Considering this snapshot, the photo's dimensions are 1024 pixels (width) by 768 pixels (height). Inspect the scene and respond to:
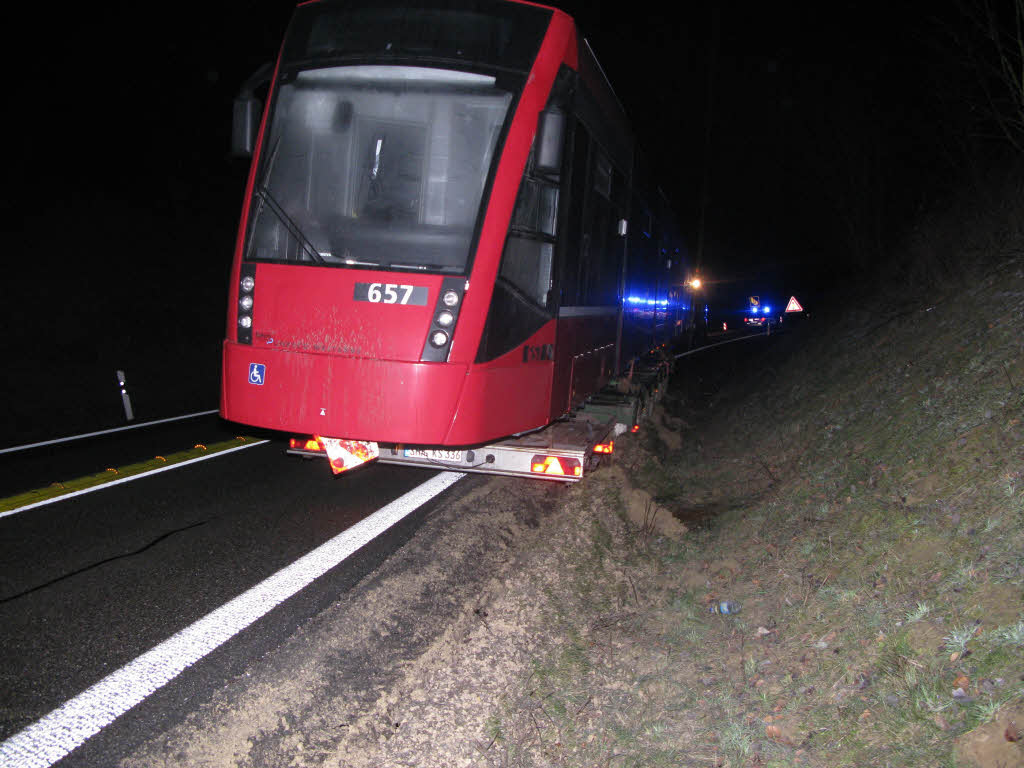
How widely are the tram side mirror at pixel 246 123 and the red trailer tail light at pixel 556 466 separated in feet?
11.8

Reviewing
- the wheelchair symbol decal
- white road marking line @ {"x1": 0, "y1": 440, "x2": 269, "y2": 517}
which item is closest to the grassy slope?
the wheelchair symbol decal

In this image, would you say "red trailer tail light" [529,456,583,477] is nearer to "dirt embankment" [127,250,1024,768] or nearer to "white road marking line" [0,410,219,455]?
"dirt embankment" [127,250,1024,768]

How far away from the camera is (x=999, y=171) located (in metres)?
11.1

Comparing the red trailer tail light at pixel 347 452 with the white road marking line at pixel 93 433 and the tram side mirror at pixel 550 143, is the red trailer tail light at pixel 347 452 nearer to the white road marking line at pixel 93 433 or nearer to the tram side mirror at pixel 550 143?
the tram side mirror at pixel 550 143

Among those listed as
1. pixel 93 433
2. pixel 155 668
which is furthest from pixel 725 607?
pixel 93 433

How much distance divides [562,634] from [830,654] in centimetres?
156

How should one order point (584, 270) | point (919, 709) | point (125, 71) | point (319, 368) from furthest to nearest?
point (125, 71) < point (584, 270) < point (319, 368) < point (919, 709)

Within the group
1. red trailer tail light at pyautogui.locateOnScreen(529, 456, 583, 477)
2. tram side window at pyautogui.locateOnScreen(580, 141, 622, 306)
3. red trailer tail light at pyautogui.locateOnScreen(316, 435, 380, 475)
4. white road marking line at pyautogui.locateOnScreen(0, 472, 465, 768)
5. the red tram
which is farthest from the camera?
tram side window at pyautogui.locateOnScreen(580, 141, 622, 306)

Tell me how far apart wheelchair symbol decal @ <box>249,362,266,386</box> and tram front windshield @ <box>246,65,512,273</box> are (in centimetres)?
84

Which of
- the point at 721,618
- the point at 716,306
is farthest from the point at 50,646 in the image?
the point at 716,306

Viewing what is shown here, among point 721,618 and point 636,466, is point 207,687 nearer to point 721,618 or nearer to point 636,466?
point 721,618

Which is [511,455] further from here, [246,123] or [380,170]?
[246,123]

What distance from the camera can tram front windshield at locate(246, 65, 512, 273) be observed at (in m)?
5.35

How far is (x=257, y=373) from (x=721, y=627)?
12.3 ft
